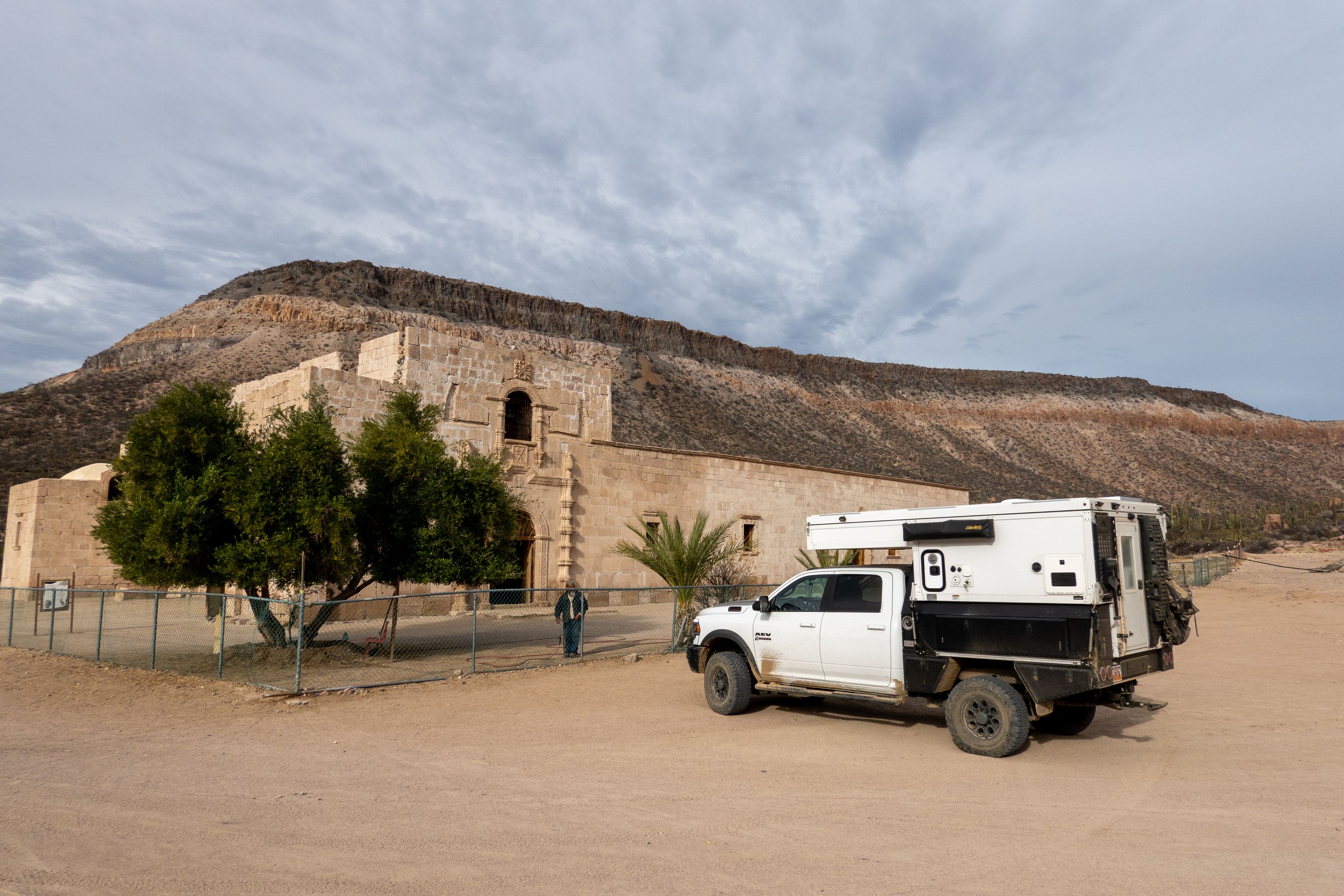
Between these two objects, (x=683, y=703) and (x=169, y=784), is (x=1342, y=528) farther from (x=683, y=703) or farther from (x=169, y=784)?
(x=169, y=784)

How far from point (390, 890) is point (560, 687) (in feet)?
24.5

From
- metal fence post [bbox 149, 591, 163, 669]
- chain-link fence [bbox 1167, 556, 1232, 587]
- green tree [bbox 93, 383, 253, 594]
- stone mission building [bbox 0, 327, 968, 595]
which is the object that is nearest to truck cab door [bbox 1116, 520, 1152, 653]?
green tree [bbox 93, 383, 253, 594]

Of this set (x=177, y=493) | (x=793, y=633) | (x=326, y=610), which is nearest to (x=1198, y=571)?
(x=793, y=633)

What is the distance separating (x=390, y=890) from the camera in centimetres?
463

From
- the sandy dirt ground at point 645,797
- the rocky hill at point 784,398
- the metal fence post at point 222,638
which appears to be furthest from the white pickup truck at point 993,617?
the rocky hill at point 784,398

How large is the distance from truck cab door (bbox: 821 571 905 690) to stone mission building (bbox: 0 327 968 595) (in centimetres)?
1411

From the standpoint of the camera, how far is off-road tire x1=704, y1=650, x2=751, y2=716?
9.80 meters

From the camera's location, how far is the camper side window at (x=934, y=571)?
8336 mm

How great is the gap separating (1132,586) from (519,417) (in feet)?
61.6

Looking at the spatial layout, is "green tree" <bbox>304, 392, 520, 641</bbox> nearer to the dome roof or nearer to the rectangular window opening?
the rectangular window opening

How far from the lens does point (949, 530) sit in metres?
8.30

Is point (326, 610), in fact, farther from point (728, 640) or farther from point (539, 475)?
point (539, 475)

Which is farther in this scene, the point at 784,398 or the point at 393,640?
the point at 784,398

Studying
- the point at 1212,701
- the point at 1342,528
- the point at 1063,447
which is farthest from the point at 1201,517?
the point at 1212,701
